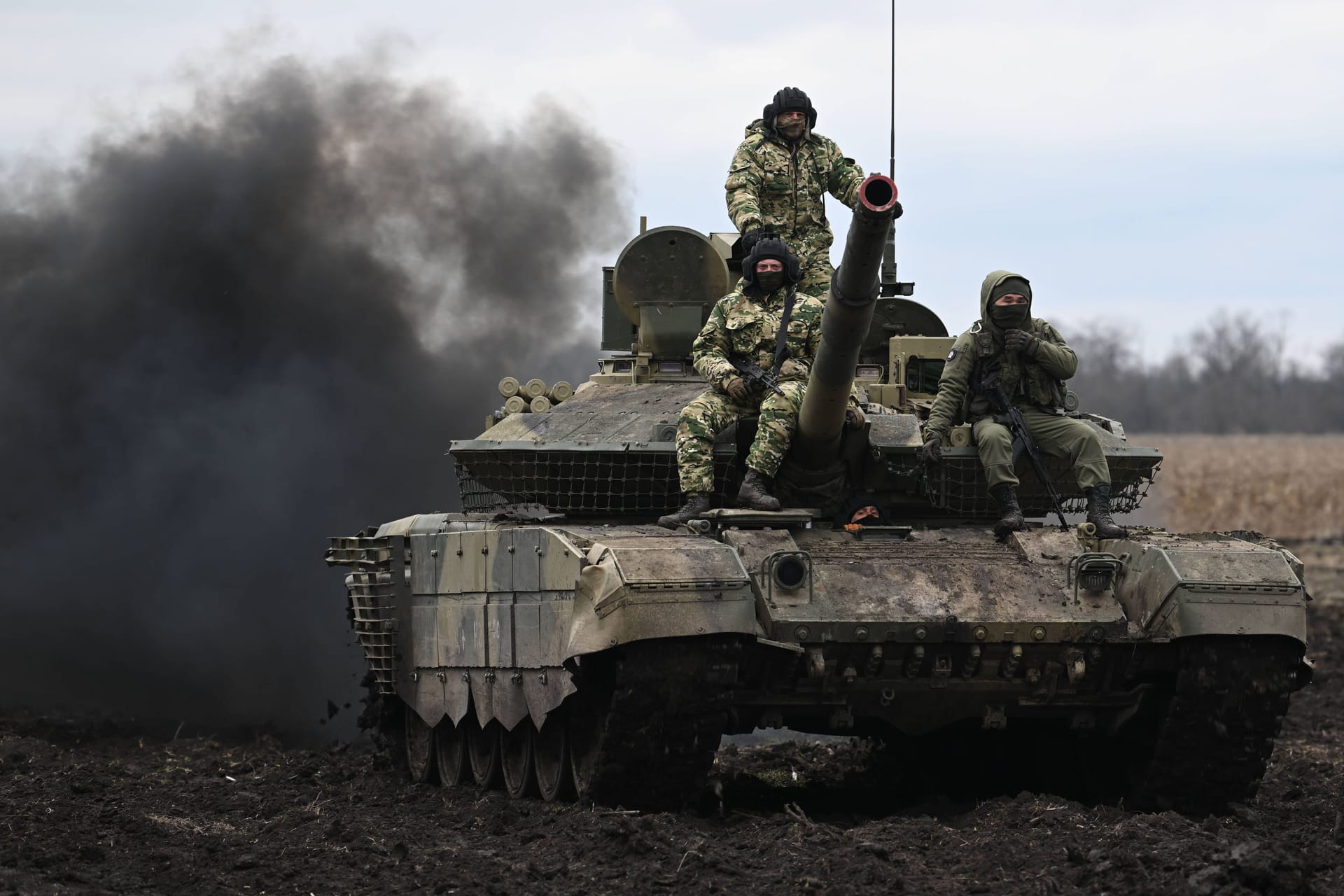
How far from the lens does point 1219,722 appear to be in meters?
12.9

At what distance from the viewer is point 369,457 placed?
91.7ft

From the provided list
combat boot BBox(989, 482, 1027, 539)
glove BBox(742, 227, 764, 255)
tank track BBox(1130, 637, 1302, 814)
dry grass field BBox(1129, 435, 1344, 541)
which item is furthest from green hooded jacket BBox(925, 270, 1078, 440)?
dry grass field BBox(1129, 435, 1344, 541)

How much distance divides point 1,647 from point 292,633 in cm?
319

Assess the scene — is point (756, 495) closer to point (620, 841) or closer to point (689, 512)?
point (689, 512)

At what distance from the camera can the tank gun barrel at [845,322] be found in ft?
38.2

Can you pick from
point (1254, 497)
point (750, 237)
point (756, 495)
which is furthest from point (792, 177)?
point (1254, 497)

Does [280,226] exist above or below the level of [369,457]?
above

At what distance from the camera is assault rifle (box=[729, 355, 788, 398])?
1402cm

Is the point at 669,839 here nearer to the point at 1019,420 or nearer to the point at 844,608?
the point at 844,608

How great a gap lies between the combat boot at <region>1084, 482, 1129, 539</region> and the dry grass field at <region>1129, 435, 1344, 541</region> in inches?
996

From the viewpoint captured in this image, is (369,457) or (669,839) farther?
(369,457)

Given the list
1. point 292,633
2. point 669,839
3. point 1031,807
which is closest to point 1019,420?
point 1031,807

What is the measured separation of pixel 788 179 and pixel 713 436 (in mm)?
2672

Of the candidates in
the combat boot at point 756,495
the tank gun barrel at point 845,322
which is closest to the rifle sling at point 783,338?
the tank gun barrel at point 845,322
